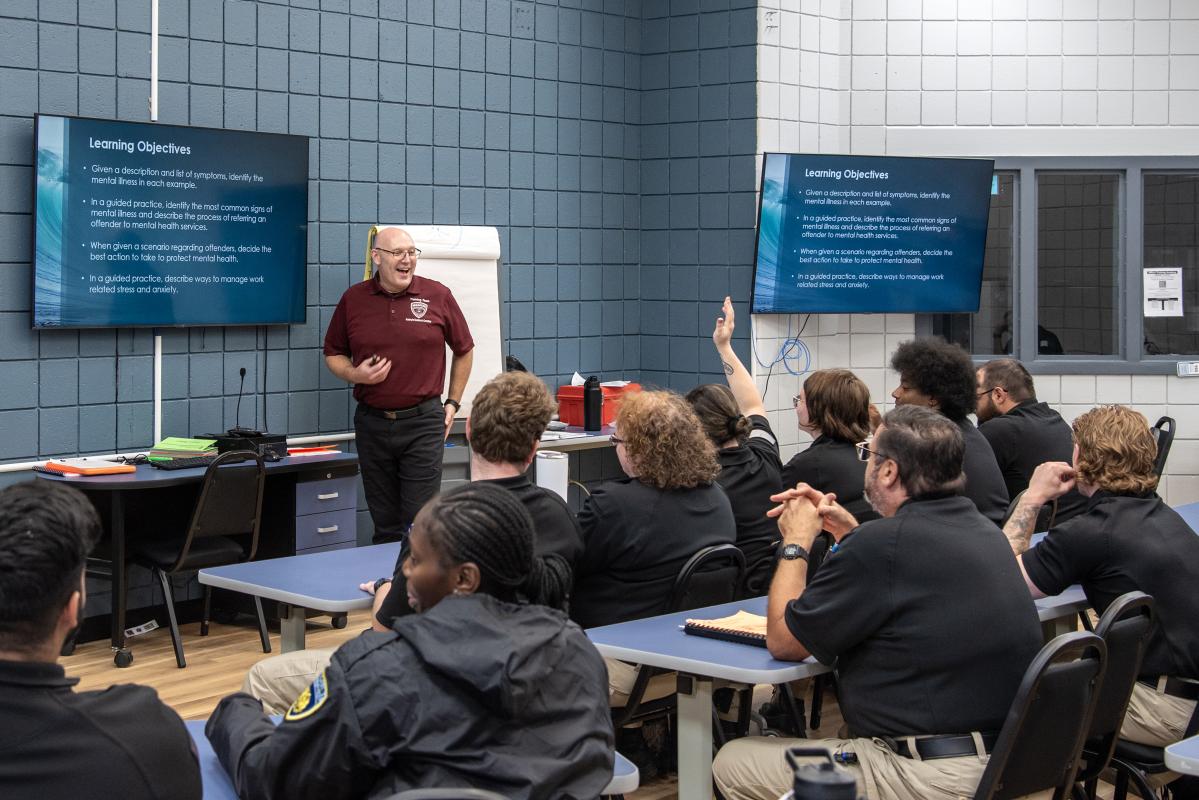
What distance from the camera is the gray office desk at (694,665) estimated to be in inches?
114

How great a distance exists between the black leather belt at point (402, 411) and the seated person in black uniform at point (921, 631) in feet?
11.3

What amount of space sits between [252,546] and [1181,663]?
3.77 meters

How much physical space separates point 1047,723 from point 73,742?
1782 millimetres

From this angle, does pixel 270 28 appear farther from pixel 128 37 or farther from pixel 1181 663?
pixel 1181 663

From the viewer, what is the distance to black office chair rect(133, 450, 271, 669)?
17.8ft

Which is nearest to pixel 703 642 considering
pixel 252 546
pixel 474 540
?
pixel 474 540

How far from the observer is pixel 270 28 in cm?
631

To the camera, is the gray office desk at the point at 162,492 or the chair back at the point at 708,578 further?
the gray office desk at the point at 162,492

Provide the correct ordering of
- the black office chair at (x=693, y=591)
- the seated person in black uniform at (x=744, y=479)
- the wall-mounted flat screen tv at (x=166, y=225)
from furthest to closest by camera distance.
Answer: the wall-mounted flat screen tv at (x=166, y=225) → the seated person in black uniform at (x=744, y=479) → the black office chair at (x=693, y=591)

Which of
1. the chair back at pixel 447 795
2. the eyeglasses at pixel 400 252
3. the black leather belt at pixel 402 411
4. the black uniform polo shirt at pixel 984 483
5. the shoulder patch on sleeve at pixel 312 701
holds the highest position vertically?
the eyeglasses at pixel 400 252

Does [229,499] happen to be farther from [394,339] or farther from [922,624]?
[922,624]

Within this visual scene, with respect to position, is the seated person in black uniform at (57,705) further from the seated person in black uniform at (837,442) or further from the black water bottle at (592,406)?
the black water bottle at (592,406)

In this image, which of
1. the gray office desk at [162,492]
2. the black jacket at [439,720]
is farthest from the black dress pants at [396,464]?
the black jacket at [439,720]

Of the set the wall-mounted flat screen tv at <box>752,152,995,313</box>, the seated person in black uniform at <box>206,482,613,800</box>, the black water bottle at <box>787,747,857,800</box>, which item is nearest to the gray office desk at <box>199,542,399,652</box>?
the seated person in black uniform at <box>206,482,613,800</box>
